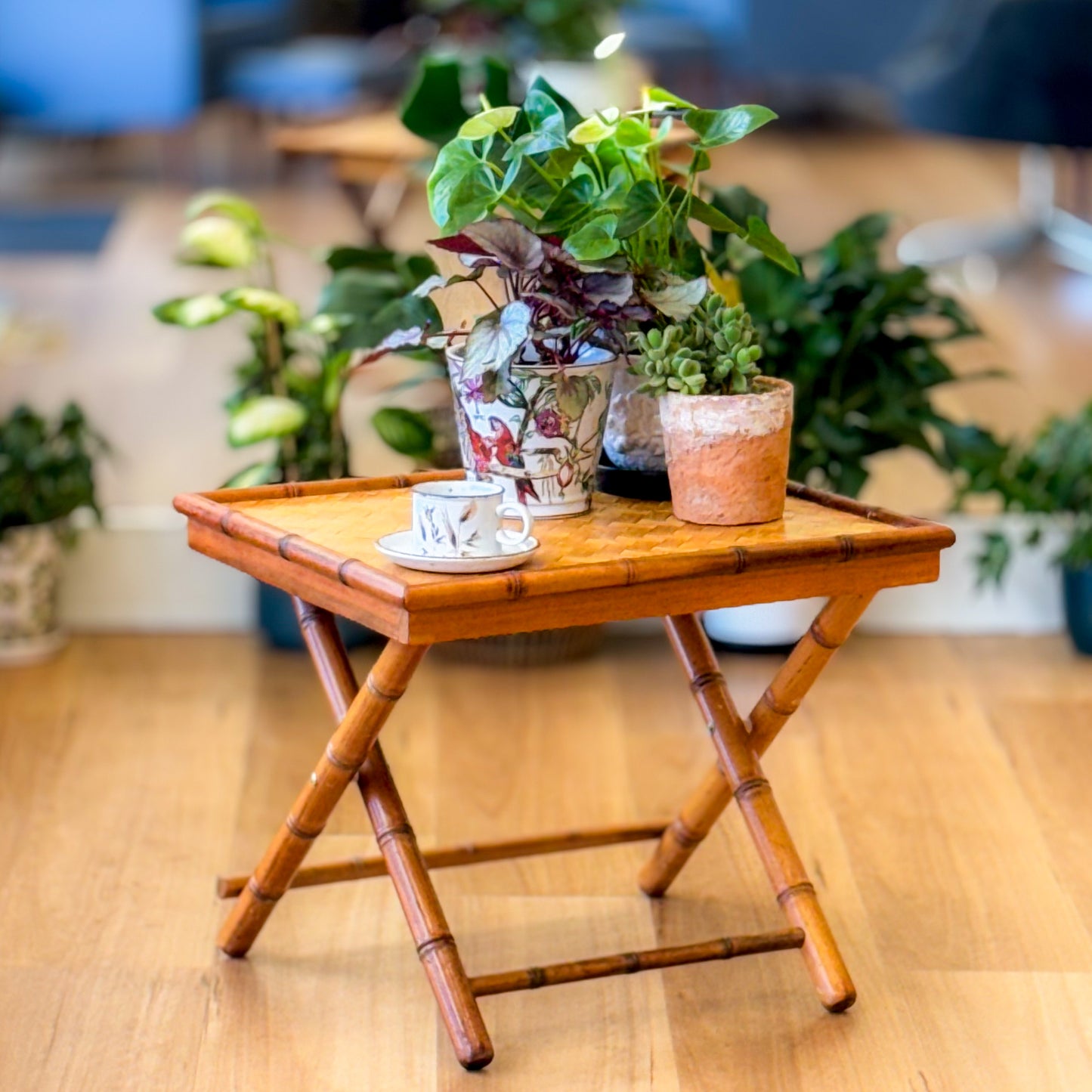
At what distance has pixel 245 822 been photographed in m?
2.21

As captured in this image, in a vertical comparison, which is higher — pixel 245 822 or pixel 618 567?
pixel 618 567

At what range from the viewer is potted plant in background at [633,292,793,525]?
5.26ft

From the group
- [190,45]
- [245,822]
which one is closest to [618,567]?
[245,822]

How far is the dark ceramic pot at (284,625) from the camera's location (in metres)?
2.77

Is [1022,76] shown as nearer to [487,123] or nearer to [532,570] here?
[487,123]

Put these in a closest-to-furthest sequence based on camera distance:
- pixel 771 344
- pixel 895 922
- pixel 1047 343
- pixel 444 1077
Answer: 1. pixel 444 1077
2. pixel 895 922
3. pixel 771 344
4. pixel 1047 343

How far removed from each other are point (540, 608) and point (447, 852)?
0.53 metres

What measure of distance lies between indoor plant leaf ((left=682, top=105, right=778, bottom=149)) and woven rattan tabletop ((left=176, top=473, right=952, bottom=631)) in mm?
348

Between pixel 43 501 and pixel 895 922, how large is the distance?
146 centimetres

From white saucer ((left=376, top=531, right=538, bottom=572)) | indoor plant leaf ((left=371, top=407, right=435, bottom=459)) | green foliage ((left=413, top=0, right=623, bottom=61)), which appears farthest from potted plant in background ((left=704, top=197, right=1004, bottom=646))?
green foliage ((left=413, top=0, right=623, bottom=61))

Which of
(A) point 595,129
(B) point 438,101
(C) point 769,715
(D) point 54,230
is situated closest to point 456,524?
(A) point 595,129

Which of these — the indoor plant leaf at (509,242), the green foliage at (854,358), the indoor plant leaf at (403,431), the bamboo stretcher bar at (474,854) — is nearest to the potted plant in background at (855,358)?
the green foliage at (854,358)

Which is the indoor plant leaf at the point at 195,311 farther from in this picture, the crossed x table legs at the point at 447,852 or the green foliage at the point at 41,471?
the crossed x table legs at the point at 447,852

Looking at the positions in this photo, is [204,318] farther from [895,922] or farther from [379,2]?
[379,2]
